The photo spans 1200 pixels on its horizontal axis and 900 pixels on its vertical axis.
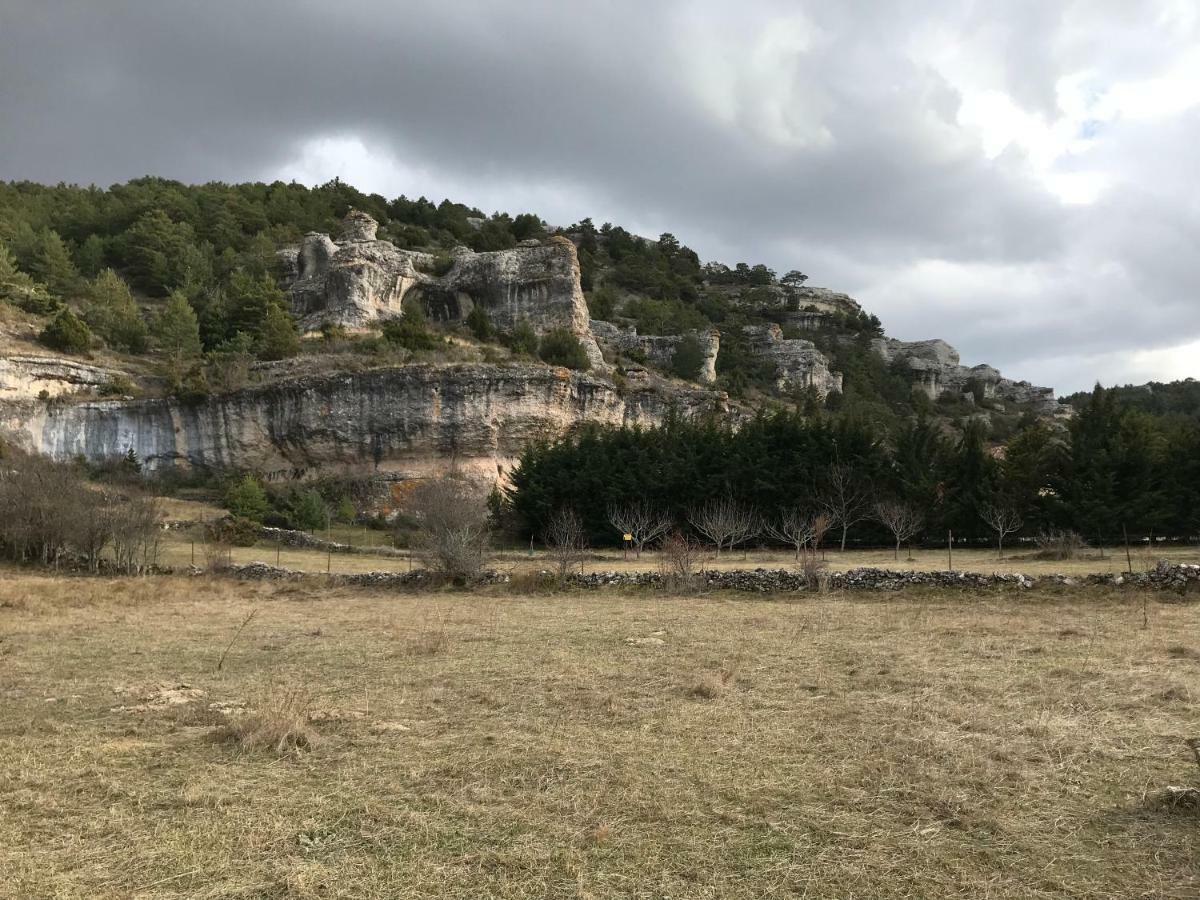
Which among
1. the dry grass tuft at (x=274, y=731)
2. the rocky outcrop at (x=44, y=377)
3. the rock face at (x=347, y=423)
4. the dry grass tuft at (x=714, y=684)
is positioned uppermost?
the rocky outcrop at (x=44, y=377)

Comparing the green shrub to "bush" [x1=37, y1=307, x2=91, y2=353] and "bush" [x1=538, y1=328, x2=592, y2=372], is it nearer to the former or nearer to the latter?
"bush" [x1=37, y1=307, x2=91, y2=353]

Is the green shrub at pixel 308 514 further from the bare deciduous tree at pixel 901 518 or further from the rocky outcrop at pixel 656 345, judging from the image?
the rocky outcrop at pixel 656 345

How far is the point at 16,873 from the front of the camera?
398cm

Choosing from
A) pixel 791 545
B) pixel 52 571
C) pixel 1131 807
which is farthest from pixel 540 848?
pixel 791 545

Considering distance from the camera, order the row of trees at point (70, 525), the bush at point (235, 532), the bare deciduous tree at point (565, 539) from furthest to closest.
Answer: the bush at point (235, 532)
the row of trees at point (70, 525)
the bare deciduous tree at point (565, 539)

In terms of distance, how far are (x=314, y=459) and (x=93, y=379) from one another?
45.5 ft

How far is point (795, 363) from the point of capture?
81562 mm

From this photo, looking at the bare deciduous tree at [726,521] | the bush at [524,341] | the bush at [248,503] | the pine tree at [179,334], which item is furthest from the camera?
the bush at [524,341]

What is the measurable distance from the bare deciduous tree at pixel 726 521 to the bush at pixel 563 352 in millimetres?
21313

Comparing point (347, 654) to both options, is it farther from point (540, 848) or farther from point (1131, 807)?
point (1131, 807)

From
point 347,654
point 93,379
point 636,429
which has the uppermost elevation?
point 93,379

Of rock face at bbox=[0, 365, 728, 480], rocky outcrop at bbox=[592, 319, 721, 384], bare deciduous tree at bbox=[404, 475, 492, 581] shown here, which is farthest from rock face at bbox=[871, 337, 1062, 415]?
bare deciduous tree at bbox=[404, 475, 492, 581]

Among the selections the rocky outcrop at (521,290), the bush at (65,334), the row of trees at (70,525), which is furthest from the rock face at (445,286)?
the row of trees at (70,525)

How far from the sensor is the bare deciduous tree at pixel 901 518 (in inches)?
1134
